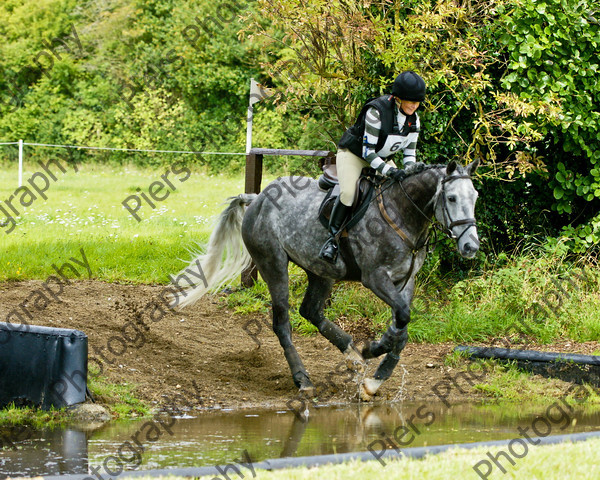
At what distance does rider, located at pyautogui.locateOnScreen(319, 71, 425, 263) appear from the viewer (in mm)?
7016

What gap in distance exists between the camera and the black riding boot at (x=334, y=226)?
7.41 metres

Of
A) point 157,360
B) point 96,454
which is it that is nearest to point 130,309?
point 157,360

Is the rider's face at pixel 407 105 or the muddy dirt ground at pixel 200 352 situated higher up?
the rider's face at pixel 407 105

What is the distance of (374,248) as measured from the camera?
7.25 meters

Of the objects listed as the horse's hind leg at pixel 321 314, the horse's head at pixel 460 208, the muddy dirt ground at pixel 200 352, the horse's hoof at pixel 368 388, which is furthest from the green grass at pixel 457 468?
the horse's hind leg at pixel 321 314

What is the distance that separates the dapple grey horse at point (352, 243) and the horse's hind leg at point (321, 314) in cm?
1

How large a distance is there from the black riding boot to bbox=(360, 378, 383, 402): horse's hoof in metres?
1.17

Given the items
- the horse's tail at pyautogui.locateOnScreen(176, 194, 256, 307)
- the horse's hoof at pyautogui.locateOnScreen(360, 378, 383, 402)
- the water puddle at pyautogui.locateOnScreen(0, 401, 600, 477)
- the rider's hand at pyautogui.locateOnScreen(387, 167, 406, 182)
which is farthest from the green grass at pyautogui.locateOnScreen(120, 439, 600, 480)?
the horse's tail at pyautogui.locateOnScreen(176, 194, 256, 307)

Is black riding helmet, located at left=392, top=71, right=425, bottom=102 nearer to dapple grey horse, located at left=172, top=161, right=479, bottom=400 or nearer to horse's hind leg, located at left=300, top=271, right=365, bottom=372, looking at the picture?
dapple grey horse, located at left=172, top=161, right=479, bottom=400

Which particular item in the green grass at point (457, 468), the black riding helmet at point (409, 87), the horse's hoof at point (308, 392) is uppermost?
the black riding helmet at point (409, 87)

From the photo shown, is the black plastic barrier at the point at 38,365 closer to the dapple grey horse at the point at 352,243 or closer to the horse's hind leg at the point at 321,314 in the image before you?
the dapple grey horse at the point at 352,243

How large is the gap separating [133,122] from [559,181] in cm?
1989

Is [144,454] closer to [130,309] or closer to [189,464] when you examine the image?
[189,464]

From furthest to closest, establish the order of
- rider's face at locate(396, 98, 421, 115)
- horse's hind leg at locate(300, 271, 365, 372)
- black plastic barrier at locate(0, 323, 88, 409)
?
1. horse's hind leg at locate(300, 271, 365, 372)
2. rider's face at locate(396, 98, 421, 115)
3. black plastic barrier at locate(0, 323, 88, 409)
